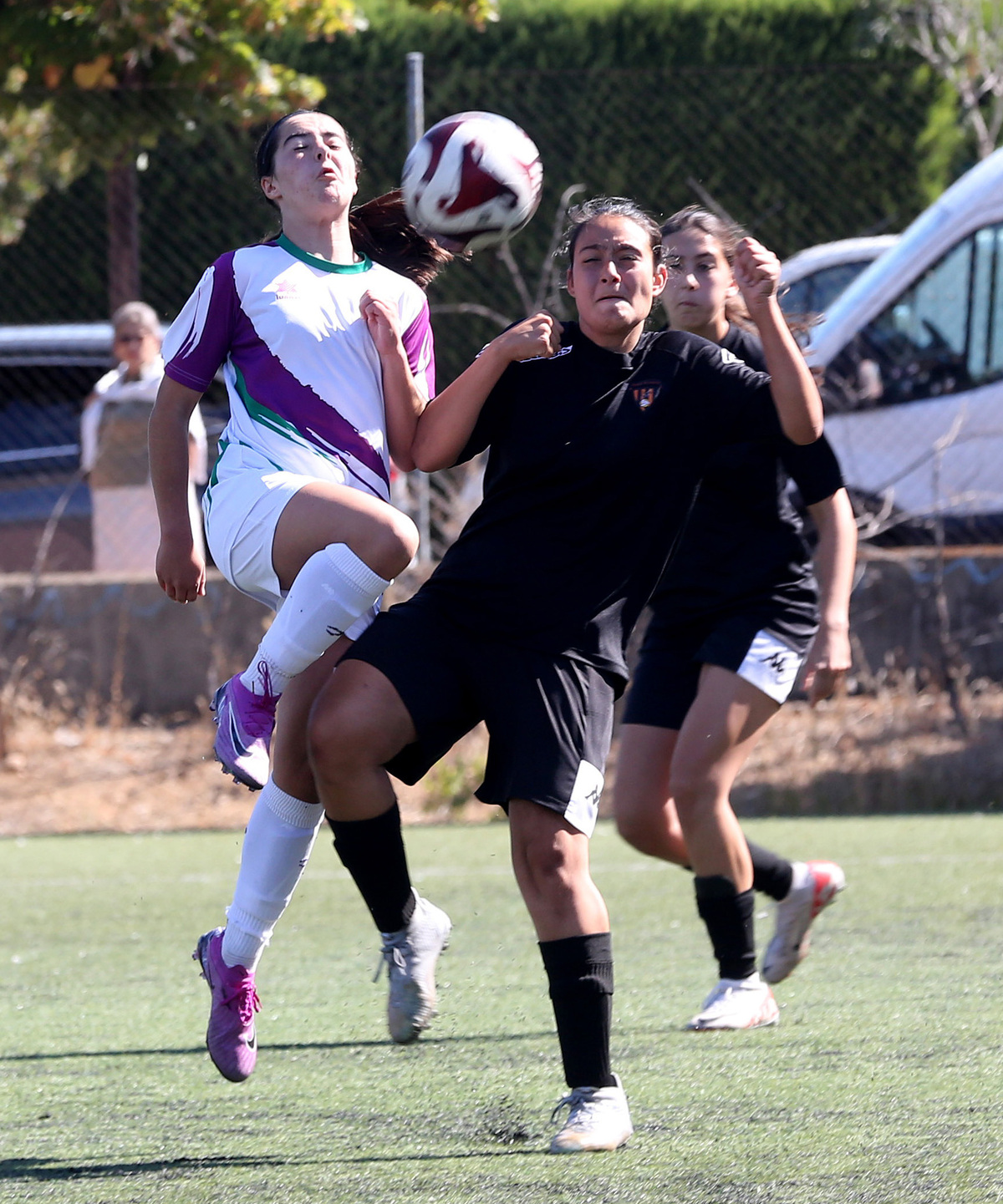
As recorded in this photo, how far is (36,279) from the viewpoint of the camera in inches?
428

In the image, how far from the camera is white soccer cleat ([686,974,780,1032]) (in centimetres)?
430

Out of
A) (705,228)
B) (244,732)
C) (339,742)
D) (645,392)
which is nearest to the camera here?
(339,742)

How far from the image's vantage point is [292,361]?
3.66 m

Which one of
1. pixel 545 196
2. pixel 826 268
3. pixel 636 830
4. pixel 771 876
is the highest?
pixel 545 196

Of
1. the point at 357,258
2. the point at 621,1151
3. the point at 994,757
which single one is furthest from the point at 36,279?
the point at 621,1151

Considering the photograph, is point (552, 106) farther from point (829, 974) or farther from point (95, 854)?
point (829, 974)

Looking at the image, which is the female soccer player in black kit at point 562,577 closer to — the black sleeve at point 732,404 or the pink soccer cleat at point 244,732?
the black sleeve at point 732,404

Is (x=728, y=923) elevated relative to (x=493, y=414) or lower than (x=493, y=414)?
lower

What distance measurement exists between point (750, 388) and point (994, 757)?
18.7ft

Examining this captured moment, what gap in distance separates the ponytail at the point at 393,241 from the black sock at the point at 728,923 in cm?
169

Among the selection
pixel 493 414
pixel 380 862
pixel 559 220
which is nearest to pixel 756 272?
pixel 493 414

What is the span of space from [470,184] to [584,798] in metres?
1.39

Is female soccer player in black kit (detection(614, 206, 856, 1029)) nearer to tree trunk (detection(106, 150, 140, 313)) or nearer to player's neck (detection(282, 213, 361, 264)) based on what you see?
player's neck (detection(282, 213, 361, 264))

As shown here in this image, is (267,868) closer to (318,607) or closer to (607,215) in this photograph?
(318,607)
